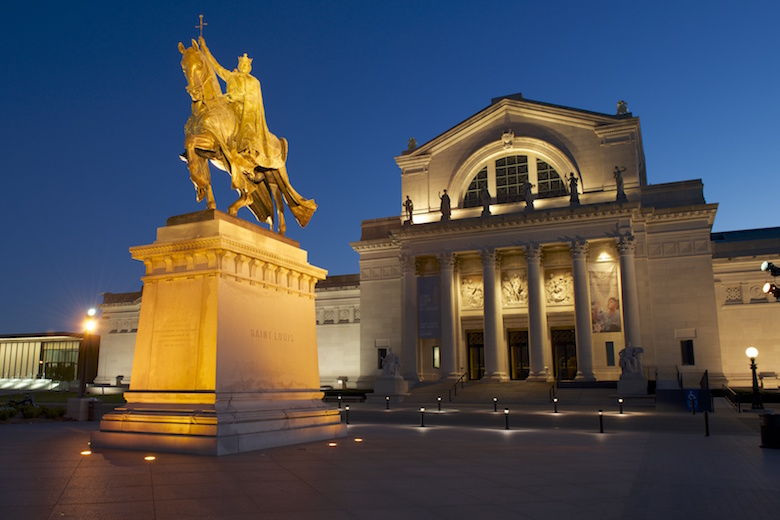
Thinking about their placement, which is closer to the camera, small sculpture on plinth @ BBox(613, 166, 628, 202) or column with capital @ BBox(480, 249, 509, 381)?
small sculpture on plinth @ BBox(613, 166, 628, 202)

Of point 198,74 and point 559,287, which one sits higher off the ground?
point 198,74

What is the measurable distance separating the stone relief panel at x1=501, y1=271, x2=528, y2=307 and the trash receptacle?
30173 millimetres

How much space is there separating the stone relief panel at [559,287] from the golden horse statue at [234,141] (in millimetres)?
31249

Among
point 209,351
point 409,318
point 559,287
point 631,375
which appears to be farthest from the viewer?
point 409,318

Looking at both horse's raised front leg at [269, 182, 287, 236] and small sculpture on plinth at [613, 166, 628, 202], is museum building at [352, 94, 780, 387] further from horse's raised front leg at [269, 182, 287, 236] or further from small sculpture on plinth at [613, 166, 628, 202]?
horse's raised front leg at [269, 182, 287, 236]

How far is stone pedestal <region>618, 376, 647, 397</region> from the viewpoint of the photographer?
3391 centimetres

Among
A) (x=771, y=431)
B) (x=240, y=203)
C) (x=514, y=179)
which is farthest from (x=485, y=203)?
(x=240, y=203)

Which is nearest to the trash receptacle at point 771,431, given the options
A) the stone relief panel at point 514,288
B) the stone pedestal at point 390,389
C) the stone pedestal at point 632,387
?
the stone pedestal at point 632,387

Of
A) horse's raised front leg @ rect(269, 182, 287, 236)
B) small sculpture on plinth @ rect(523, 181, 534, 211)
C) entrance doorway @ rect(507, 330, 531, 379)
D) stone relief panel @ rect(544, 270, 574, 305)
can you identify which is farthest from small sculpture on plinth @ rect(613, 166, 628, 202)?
horse's raised front leg @ rect(269, 182, 287, 236)

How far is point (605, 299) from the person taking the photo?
4041cm

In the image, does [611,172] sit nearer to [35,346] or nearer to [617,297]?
[617,297]

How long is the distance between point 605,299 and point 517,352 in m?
8.34

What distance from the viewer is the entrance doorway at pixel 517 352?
149 ft

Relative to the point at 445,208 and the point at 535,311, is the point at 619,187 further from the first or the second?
the point at 445,208
